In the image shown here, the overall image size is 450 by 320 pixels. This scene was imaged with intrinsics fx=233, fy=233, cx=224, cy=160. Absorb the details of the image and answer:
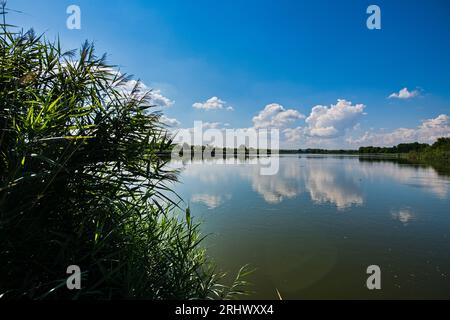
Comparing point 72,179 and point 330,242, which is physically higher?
point 72,179

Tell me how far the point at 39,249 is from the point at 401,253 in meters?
9.97

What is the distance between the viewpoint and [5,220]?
6.80ft

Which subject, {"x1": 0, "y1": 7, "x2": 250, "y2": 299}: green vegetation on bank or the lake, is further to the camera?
the lake

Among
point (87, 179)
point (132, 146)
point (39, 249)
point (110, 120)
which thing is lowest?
point (39, 249)

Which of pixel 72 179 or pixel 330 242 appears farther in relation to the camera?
pixel 330 242

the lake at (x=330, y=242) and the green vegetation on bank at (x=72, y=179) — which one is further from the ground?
the green vegetation on bank at (x=72, y=179)

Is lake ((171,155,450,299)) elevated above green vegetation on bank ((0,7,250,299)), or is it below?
below

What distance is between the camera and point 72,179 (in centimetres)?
292

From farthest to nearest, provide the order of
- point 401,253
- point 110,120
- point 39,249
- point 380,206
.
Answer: point 380,206 < point 401,253 < point 110,120 < point 39,249

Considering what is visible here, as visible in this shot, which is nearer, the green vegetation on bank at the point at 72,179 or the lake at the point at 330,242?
the green vegetation on bank at the point at 72,179

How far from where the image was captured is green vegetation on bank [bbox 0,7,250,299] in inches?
93.0

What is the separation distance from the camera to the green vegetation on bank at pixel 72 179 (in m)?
2.36
